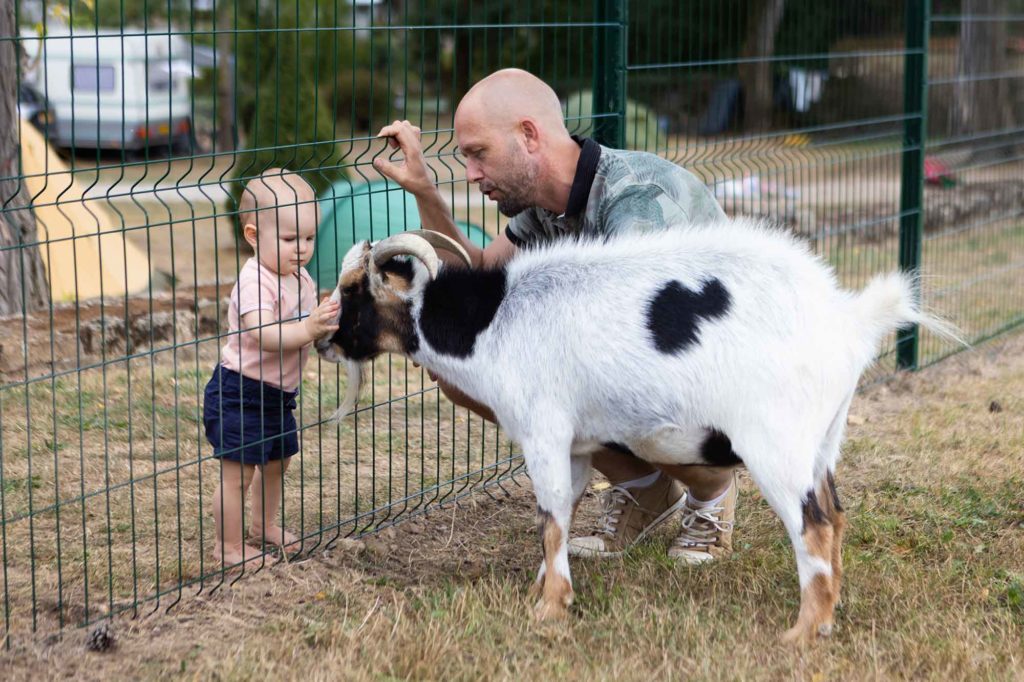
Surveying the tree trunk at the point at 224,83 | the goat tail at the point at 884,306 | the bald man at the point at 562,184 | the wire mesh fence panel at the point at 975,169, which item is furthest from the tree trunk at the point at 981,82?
the tree trunk at the point at 224,83

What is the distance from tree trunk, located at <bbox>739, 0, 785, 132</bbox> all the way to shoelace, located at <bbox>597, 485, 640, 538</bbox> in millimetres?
4230

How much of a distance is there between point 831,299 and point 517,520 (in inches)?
75.3

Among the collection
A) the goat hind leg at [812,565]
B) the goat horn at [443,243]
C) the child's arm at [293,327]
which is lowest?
the goat hind leg at [812,565]

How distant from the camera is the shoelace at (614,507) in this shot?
470 cm

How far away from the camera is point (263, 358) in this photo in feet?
14.3

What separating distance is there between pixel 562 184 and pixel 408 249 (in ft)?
2.63

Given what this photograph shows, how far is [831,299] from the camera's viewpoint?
3711 millimetres

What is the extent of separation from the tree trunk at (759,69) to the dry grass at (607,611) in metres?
4.21

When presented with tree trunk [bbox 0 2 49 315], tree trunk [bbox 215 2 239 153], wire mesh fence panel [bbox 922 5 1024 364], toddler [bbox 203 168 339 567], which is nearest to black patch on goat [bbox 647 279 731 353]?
toddler [bbox 203 168 339 567]

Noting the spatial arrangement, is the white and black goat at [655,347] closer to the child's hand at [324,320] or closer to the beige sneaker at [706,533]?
the child's hand at [324,320]

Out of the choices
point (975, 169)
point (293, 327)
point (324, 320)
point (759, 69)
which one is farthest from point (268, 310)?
point (975, 169)

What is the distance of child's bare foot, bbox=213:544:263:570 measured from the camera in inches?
174

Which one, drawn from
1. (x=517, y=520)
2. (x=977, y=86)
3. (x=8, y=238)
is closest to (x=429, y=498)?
(x=517, y=520)

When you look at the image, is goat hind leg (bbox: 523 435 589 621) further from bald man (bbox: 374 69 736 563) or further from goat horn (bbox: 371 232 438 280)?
goat horn (bbox: 371 232 438 280)
